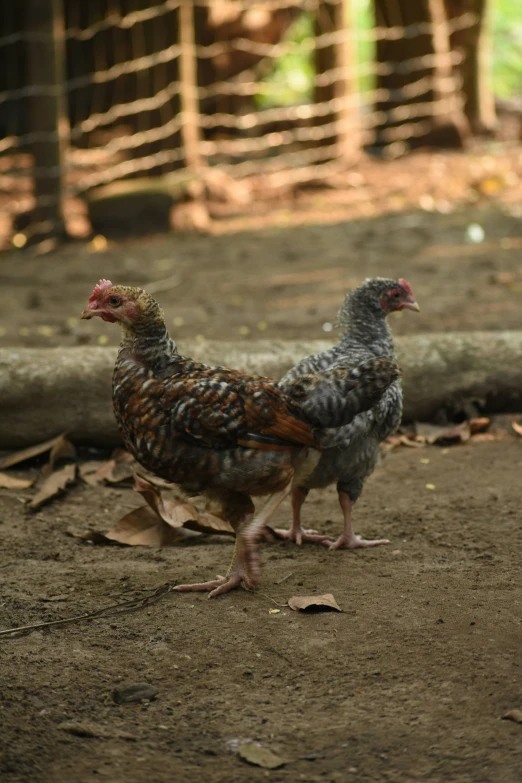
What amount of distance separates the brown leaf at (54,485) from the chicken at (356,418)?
1.00m

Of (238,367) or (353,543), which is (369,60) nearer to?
(238,367)

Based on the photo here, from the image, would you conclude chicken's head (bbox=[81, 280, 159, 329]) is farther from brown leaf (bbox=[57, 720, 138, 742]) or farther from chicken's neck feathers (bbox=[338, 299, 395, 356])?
brown leaf (bbox=[57, 720, 138, 742])

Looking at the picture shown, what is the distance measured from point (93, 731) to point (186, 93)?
8.15 meters

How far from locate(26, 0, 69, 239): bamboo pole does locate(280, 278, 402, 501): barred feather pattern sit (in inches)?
205

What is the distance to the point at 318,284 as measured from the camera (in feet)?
25.2

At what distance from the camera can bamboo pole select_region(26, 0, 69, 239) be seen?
8.51 metres

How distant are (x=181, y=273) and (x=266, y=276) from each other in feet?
2.26

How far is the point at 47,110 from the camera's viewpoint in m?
8.70

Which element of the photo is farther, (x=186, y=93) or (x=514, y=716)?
(x=186, y=93)

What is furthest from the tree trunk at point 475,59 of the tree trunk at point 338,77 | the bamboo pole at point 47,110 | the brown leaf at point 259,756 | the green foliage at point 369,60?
the brown leaf at point 259,756

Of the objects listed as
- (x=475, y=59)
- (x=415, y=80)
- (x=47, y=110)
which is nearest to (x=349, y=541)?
(x=47, y=110)

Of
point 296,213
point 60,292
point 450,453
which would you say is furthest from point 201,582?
point 296,213

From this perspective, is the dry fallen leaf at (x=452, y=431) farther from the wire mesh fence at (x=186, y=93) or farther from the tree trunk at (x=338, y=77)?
the tree trunk at (x=338, y=77)

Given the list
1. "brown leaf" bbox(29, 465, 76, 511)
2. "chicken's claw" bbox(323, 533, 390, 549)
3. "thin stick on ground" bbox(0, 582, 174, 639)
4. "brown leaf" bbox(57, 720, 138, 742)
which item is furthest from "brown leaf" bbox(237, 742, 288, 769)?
"brown leaf" bbox(29, 465, 76, 511)
